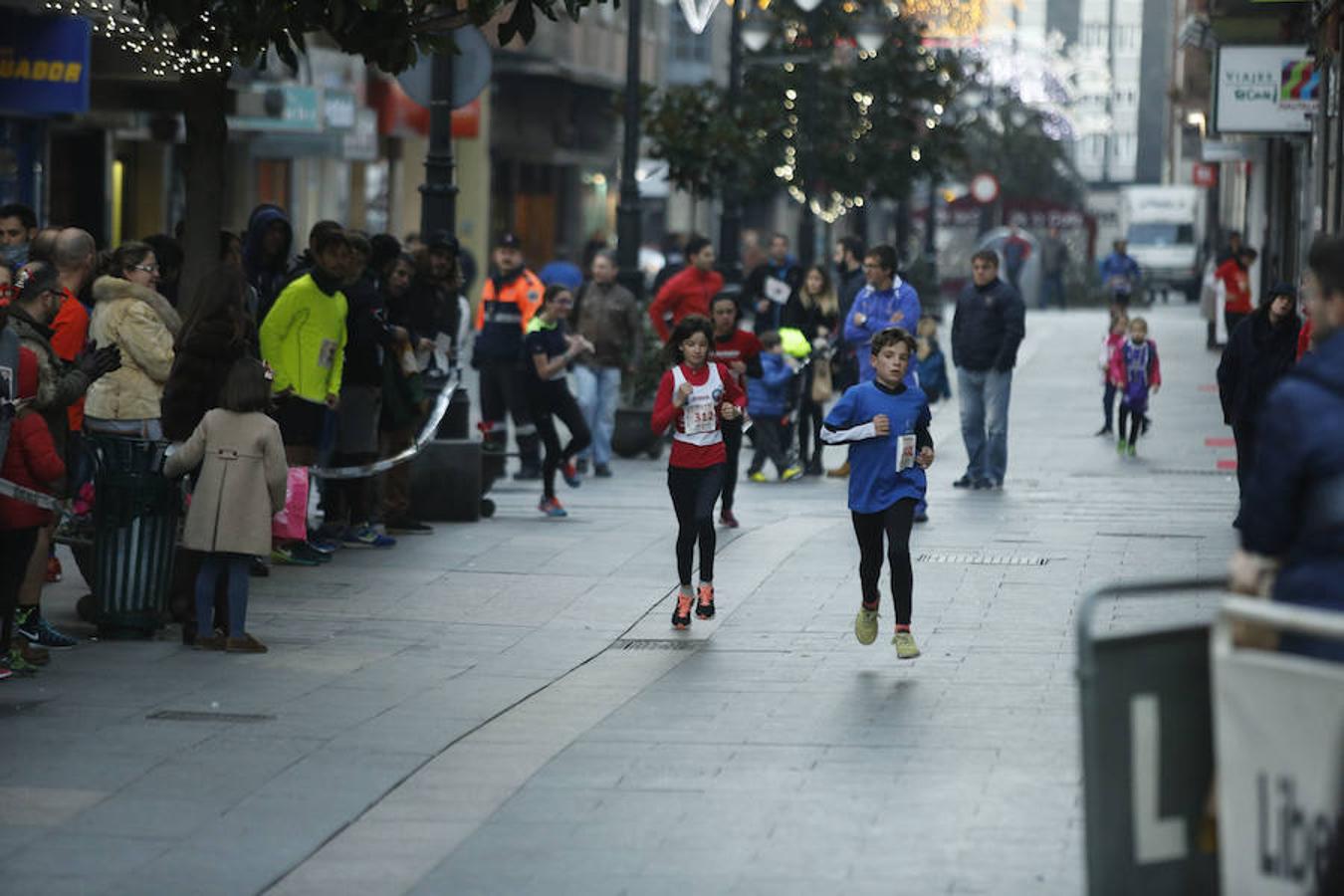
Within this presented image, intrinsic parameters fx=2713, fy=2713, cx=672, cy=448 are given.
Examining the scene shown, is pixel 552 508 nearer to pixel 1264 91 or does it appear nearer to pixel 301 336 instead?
pixel 301 336

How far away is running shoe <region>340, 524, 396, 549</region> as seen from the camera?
51.0 feet

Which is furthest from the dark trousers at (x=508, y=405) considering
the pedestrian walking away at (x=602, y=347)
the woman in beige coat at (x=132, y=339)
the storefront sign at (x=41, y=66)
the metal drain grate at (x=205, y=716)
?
the metal drain grate at (x=205, y=716)

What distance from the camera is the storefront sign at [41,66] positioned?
21.5 meters

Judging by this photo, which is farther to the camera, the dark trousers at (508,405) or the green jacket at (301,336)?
the dark trousers at (508,405)

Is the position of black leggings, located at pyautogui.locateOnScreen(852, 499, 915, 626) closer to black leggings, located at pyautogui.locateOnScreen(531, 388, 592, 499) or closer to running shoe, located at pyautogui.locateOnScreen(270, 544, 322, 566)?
running shoe, located at pyautogui.locateOnScreen(270, 544, 322, 566)

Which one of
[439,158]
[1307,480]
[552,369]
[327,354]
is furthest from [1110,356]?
[1307,480]

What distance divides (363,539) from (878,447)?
4.79m

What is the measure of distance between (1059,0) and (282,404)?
394 ft

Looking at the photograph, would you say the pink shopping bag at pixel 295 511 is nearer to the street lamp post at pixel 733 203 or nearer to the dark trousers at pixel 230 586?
the dark trousers at pixel 230 586

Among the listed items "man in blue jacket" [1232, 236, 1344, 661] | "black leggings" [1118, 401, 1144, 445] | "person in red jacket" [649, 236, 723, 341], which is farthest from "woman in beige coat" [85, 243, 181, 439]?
"black leggings" [1118, 401, 1144, 445]

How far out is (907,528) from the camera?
38.2 feet

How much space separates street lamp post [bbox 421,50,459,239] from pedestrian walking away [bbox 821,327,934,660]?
265 inches

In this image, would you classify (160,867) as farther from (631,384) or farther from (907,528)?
(631,384)

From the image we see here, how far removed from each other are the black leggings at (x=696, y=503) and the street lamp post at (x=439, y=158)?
5497 mm
